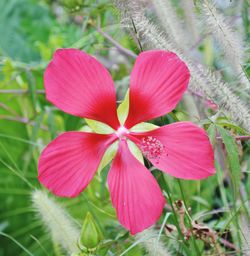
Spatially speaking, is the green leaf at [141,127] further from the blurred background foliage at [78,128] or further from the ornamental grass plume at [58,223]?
the ornamental grass plume at [58,223]

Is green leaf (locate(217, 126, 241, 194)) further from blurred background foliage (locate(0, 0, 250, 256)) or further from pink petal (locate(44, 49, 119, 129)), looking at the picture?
pink petal (locate(44, 49, 119, 129))

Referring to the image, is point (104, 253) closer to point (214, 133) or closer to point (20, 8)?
point (214, 133)

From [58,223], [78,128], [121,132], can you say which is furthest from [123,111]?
[78,128]

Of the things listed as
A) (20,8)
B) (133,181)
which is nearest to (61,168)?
(133,181)

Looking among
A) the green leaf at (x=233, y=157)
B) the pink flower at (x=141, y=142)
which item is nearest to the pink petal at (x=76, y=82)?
the pink flower at (x=141, y=142)

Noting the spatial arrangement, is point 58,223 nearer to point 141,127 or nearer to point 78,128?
point 141,127

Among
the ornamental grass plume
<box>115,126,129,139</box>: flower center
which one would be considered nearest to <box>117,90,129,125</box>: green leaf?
<box>115,126,129,139</box>: flower center
